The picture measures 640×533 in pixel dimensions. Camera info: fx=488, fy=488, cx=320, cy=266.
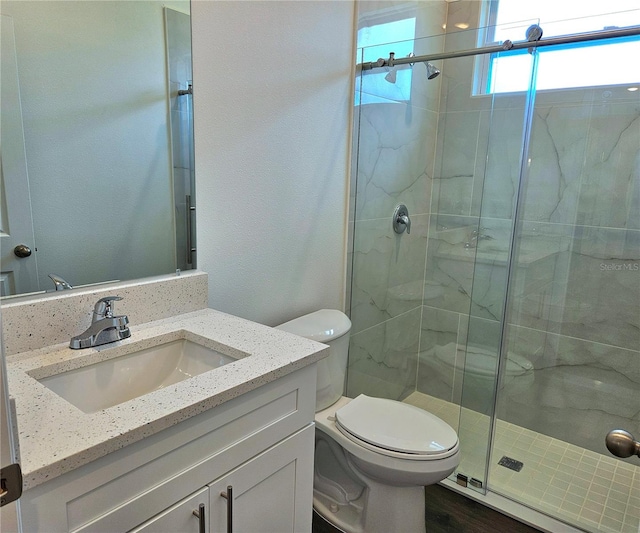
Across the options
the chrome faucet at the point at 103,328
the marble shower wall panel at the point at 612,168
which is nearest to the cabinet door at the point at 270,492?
the chrome faucet at the point at 103,328

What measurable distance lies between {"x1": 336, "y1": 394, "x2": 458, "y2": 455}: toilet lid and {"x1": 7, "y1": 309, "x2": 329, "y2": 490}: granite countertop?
21.4 inches

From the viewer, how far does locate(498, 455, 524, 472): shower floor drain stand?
89.0 inches

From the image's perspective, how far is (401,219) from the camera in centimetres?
253

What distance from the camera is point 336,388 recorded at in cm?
192

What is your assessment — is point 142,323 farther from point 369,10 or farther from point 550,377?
point 550,377

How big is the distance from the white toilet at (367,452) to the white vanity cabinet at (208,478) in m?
0.36

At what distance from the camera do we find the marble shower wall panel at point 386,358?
8.18 feet

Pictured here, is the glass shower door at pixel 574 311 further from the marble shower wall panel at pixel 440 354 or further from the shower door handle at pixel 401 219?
the shower door handle at pixel 401 219

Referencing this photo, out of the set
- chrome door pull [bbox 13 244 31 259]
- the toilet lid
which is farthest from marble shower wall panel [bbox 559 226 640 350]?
chrome door pull [bbox 13 244 31 259]

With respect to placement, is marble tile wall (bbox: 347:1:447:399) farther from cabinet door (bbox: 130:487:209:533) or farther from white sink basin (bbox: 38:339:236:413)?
cabinet door (bbox: 130:487:209:533)

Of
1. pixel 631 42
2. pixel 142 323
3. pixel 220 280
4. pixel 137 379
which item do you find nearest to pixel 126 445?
pixel 137 379

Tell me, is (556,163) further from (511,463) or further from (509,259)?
(511,463)

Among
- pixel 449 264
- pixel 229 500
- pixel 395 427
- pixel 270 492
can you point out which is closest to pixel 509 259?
pixel 449 264

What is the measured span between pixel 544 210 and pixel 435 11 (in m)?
1.19
